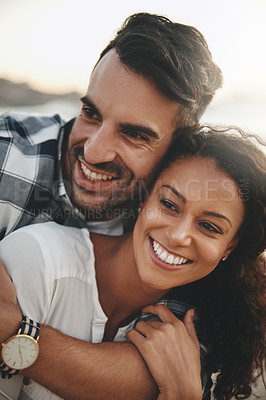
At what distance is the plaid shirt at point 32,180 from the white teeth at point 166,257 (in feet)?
1.41

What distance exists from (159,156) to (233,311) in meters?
1.00

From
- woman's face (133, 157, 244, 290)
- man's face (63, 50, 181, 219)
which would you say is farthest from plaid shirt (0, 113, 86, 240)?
woman's face (133, 157, 244, 290)

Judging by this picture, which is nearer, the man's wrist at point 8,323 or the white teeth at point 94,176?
the man's wrist at point 8,323

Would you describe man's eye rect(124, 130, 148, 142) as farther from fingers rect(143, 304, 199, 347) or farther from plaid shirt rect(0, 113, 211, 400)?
fingers rect(143, 304, 199, 347)

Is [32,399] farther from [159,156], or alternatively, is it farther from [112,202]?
[159,156]

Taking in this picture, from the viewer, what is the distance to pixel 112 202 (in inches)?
→ 88.8

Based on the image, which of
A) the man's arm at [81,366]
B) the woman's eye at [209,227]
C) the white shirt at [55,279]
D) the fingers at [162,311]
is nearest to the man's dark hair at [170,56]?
the woman's eye at [209,227]

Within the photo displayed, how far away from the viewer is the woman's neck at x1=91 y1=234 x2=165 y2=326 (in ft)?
6.57

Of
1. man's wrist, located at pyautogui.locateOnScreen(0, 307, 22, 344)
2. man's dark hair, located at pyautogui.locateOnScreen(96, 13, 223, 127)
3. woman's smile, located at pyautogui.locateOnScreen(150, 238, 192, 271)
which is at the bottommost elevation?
man's wrist, located at pyautogui.locateOnScreen(0, 307, 22, 344)

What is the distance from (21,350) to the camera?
1488mm

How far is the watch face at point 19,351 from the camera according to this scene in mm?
1484

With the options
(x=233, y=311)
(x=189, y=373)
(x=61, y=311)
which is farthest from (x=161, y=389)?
(x=233, y=311)

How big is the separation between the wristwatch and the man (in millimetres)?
98

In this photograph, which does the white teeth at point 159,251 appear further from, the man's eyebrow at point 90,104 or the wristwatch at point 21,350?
the man's eyebrow at point 90,104
